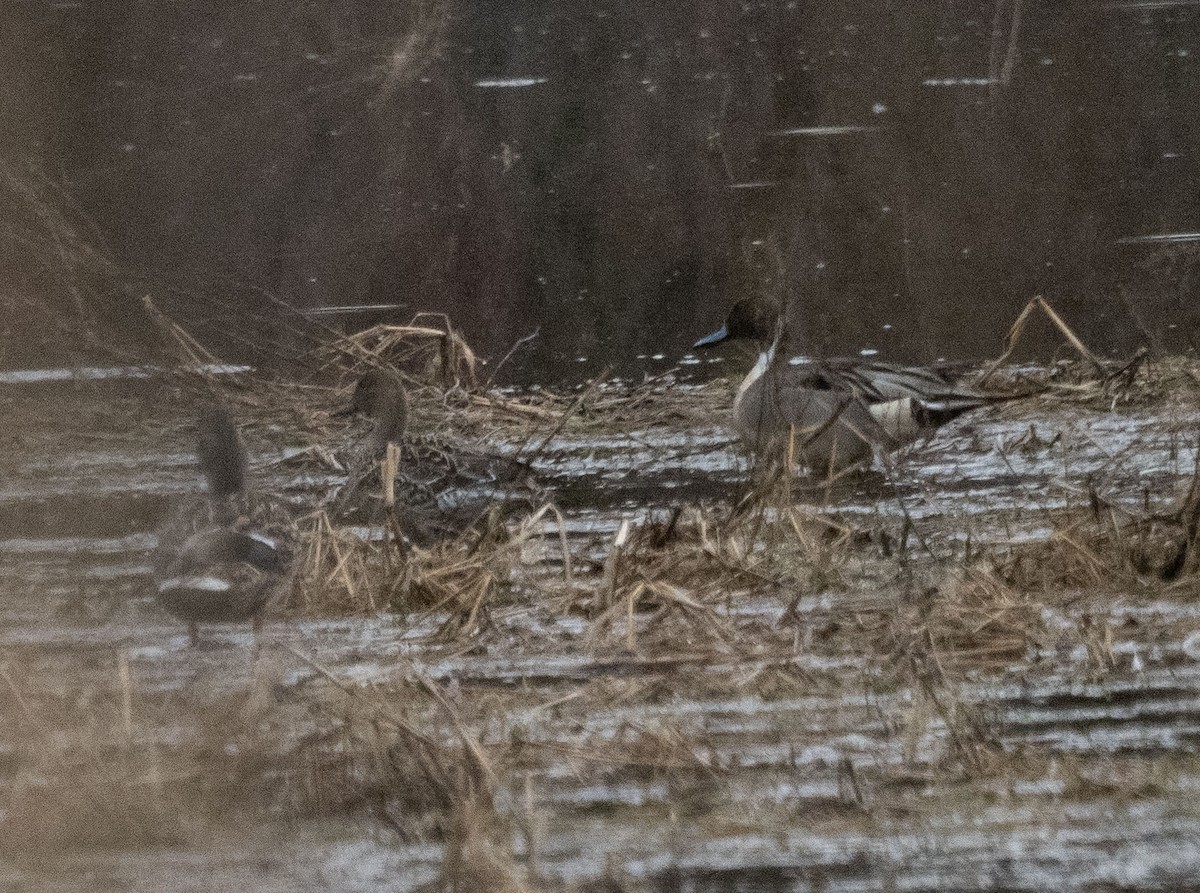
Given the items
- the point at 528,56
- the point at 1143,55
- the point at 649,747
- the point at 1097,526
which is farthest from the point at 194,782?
the point at 1143,55

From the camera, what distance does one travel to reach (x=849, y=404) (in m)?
3.68

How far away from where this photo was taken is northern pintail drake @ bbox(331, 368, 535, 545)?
343 cm

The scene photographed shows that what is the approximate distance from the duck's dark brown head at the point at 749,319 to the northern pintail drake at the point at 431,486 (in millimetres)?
1063

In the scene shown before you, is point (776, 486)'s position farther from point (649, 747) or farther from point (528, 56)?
point (528, 56)

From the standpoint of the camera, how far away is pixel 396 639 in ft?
7.23

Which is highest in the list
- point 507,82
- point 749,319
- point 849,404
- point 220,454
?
point 507,82

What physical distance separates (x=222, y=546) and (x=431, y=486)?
38.2 inches

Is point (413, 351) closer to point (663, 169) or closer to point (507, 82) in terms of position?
point (507, 82)

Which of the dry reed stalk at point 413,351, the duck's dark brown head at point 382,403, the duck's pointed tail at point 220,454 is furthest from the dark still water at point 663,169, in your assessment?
the duck's pointed tail at point 220,454

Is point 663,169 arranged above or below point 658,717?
below

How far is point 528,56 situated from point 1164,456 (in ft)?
8.18

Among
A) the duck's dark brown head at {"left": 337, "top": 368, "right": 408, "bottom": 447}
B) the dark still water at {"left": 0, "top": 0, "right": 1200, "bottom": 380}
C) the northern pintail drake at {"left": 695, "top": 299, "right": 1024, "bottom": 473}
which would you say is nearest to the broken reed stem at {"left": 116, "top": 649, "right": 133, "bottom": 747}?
the northern pintail drake at {"left": 695, "top": 299, "right": 1024, "bottom": 473}

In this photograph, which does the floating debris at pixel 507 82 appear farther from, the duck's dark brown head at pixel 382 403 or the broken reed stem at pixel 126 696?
the broken reed stem at pixel 126 696

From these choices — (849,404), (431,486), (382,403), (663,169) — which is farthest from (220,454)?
(663,169)
